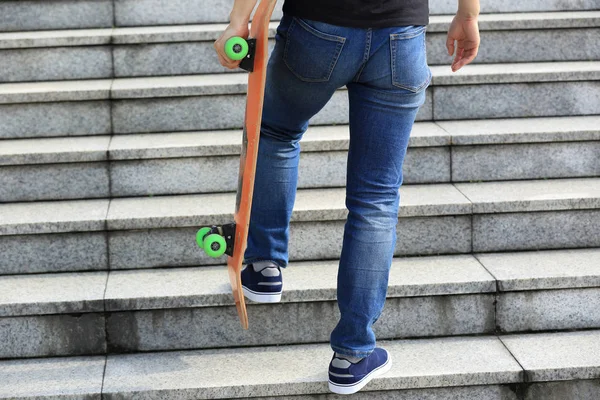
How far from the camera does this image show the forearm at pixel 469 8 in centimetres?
267

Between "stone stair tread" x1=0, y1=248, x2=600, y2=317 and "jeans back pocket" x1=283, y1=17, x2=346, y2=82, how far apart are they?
3.08 ft

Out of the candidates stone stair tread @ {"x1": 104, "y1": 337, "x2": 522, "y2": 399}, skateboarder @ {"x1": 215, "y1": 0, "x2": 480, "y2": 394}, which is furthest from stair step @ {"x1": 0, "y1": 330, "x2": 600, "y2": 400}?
skateboarder @ {"x1": 215, "y1": 0, "x2": 480, "y2": 394}

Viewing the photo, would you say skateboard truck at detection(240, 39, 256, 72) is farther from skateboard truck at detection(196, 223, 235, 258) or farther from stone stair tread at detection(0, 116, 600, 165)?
stone stair tread at detection(0, 116, 600, 165)

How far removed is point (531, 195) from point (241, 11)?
160cm

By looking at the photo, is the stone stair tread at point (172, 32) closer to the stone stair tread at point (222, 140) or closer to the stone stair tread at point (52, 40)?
the stone stair tread at point (52, 40)

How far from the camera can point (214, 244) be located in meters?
2.88

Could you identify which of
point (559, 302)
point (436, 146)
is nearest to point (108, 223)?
point (436, 146)

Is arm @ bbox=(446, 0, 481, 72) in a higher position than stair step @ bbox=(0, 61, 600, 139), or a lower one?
higher

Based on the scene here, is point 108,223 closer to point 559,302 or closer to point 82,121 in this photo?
point 82,121

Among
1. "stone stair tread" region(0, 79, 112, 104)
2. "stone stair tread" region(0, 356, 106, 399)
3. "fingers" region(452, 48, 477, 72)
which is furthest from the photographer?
"stone stair tread" region(0, 79, 112, 104)

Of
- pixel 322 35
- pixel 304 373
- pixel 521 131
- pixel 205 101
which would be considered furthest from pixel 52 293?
pixel 521 131

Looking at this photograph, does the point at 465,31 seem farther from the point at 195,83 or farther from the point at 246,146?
the point at 195,83

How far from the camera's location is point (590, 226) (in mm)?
3553

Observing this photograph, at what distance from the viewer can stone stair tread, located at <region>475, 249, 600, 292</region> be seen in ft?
10.6
